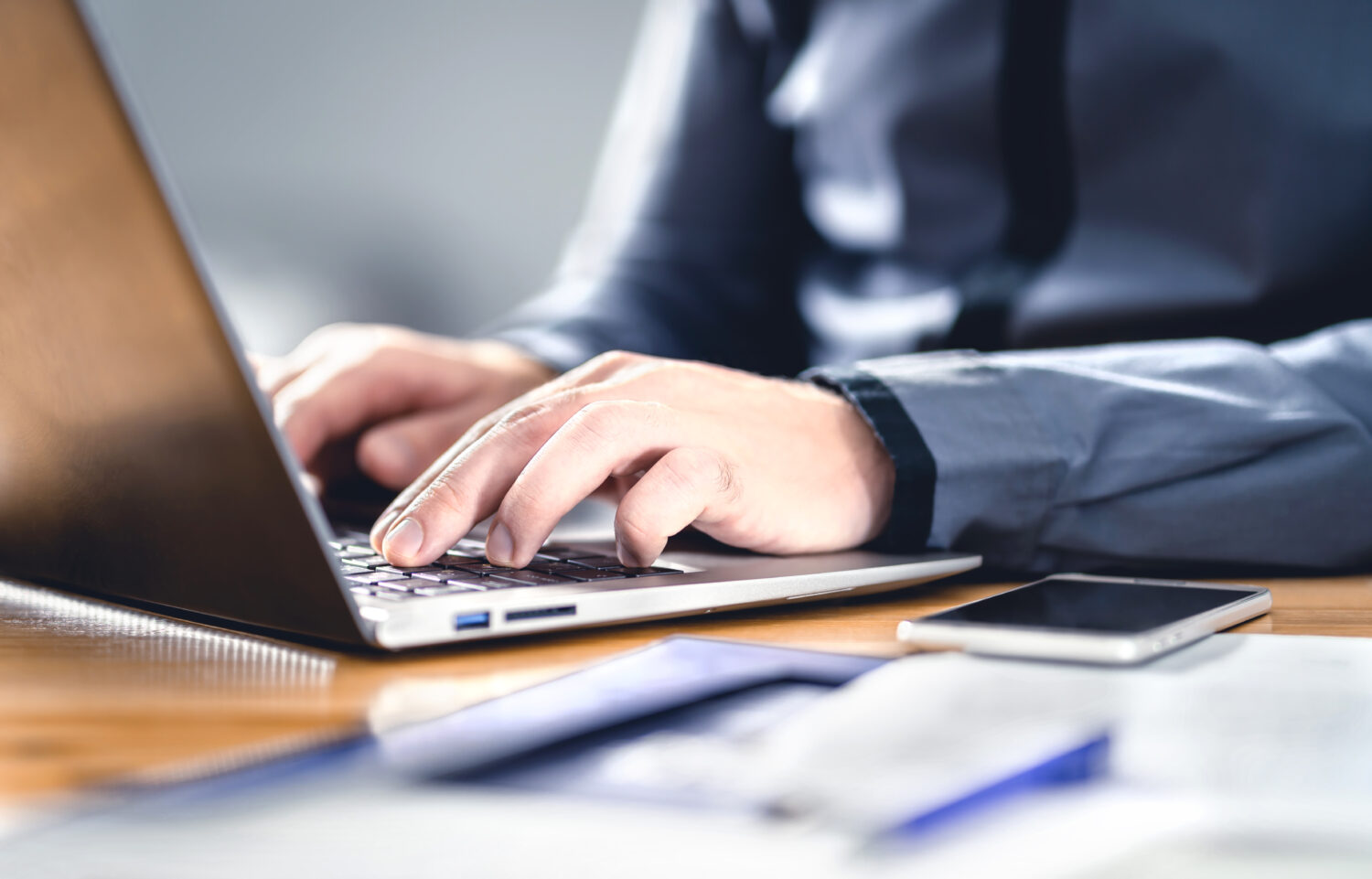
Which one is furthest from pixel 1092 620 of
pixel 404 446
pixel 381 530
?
pixel 404 446

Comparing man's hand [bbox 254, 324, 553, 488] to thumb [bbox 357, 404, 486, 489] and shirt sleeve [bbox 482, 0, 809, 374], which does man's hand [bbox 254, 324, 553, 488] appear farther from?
shirt sleeve [bbox 482, 0, 809, 374]

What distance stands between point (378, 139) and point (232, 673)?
2307 mm

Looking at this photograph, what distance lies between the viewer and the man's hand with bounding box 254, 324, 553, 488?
2.25 feet

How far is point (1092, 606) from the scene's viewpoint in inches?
15.6

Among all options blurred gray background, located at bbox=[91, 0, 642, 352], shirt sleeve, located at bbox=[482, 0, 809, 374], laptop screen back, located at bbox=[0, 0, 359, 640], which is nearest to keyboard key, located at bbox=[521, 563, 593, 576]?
laptop screen back, located at bbox=[0, 0, 359, 640]

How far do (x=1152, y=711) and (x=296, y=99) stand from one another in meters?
2.44

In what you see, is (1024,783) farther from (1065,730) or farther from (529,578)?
(529,578)

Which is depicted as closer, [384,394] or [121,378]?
[121,378]

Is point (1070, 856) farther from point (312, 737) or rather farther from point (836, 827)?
point (312, 737)

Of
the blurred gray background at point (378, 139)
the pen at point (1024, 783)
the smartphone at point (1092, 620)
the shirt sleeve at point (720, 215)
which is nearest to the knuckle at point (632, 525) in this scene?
the smartphone at point (1092, 620)

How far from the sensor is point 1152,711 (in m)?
0.28

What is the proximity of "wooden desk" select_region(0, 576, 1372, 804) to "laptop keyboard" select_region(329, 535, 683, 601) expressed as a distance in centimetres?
3

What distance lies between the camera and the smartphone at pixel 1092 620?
1.11 feet

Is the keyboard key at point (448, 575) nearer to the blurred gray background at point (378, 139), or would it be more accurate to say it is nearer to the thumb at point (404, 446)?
the thumb at point (404, 446)
